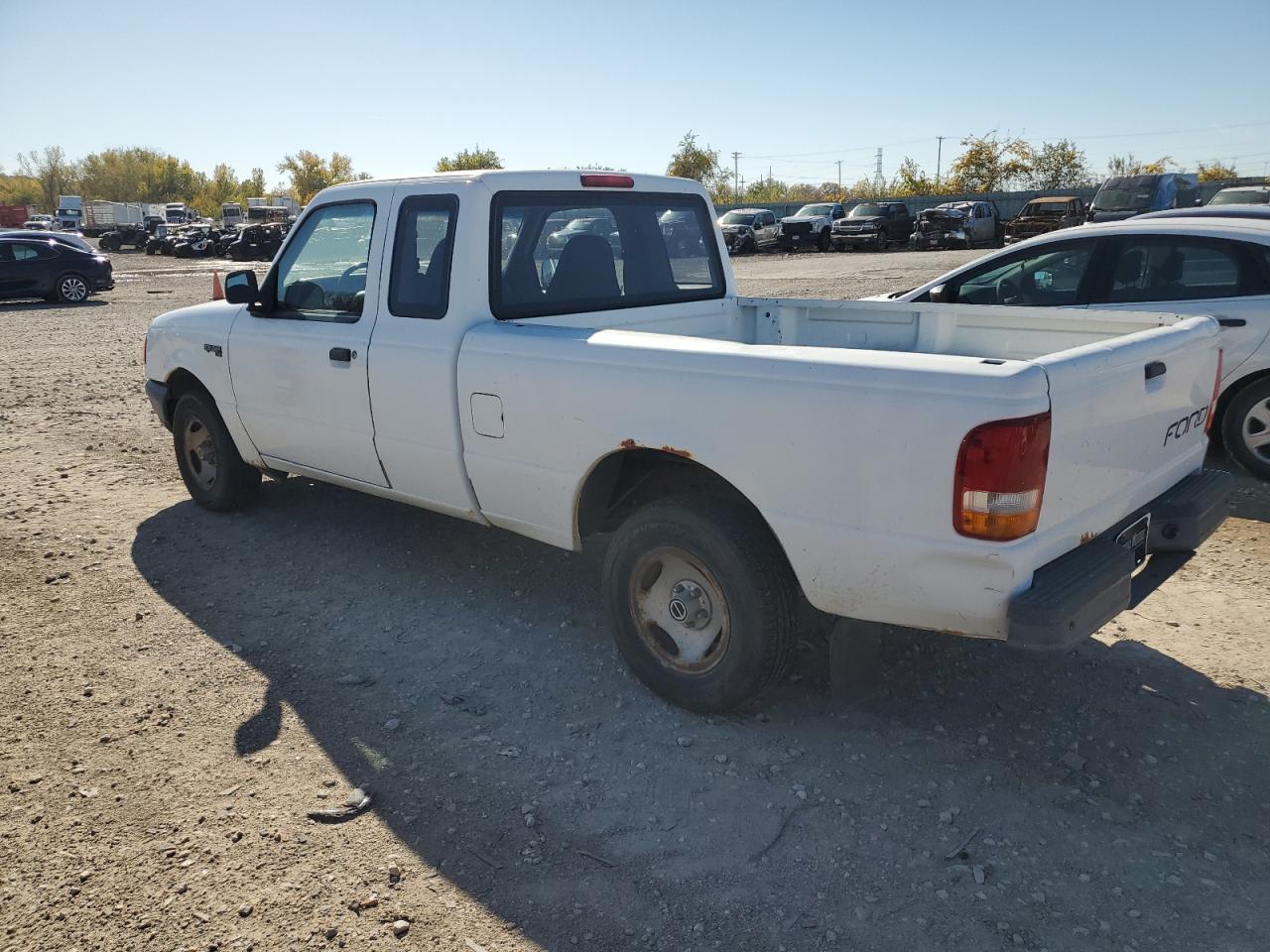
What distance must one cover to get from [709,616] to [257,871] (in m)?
1.69

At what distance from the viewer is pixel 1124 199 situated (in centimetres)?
2595

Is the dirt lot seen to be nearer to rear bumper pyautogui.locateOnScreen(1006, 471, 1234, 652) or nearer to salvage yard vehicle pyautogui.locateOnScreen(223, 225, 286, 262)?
rear bumper pyautogui.locateOnScreen(1006, 471, 1234, 652)

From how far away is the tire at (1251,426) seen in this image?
20.4 ft

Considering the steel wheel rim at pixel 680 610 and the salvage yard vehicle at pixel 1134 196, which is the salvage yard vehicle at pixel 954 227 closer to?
the salvage yard vehicle at pixel 1134 196

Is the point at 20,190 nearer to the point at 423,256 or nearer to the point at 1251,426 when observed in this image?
the point at 423,256

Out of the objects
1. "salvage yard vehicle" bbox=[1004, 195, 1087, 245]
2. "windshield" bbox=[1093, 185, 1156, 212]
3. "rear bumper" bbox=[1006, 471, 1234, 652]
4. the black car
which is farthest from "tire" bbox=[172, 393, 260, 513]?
"salvage yard vehicle" bbox=[1004, 195, 1087, 245]

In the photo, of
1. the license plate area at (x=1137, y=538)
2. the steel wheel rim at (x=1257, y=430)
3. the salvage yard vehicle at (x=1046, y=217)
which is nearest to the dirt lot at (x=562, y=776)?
the license plate area at (x=1137, y=538)

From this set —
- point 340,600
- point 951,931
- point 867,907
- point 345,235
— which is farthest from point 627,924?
point 345,235

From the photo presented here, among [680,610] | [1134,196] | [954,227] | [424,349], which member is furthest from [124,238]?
[680,610]

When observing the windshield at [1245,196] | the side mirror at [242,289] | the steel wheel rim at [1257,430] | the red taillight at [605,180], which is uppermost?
the red taillight at [605,180]

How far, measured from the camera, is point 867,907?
2689 mm

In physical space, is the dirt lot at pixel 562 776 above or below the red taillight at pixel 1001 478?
below

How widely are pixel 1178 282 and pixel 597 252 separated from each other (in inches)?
165

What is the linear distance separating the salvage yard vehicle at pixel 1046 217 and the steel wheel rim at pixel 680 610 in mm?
28739
